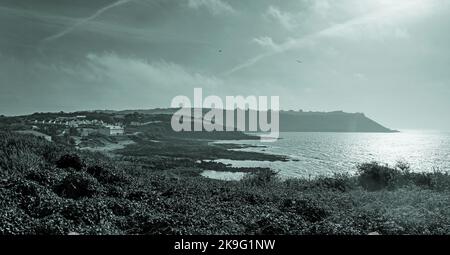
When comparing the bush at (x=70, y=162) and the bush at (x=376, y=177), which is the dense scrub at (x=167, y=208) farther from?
the bush at (x=376, y=177)

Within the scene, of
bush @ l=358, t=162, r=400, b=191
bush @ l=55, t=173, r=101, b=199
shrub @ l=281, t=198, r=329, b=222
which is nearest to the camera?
shrub @ l=281, t=198, r=329, b=222

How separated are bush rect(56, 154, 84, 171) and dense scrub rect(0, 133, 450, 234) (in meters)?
0.02

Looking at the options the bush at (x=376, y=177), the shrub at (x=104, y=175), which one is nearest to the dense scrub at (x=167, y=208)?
the shrub at (x=104, y=175)

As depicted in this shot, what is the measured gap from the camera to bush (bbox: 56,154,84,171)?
19102mm

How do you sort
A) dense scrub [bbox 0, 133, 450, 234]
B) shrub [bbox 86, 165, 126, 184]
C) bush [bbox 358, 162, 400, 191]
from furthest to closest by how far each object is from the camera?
bush [bbox 358, 162, 400, 191] → shrub [bbox 86, 165, 126, 184] → dense scrub [bbox 0, 133, 450, 234]

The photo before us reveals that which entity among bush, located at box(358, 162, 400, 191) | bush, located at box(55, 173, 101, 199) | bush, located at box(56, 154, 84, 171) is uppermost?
bush, located at box(56, 154, 84, 171)

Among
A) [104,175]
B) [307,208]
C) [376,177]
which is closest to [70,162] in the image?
[104,175]

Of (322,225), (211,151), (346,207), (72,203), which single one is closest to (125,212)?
(72,203)

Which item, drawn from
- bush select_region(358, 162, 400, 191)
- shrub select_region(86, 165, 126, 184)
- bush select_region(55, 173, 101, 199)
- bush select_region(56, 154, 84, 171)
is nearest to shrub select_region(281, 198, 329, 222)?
bush select_region(55, 173, 101, 199)

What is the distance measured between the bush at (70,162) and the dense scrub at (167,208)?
0.02m

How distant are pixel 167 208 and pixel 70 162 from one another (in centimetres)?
835

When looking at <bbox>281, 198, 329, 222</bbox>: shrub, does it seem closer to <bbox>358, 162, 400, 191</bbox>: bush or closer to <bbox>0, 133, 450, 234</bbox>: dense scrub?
<bbox>0, 133, 450, 234</bbox>: dense scrub

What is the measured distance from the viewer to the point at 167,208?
45.1 ft

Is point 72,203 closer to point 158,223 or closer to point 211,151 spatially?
point 158,223
